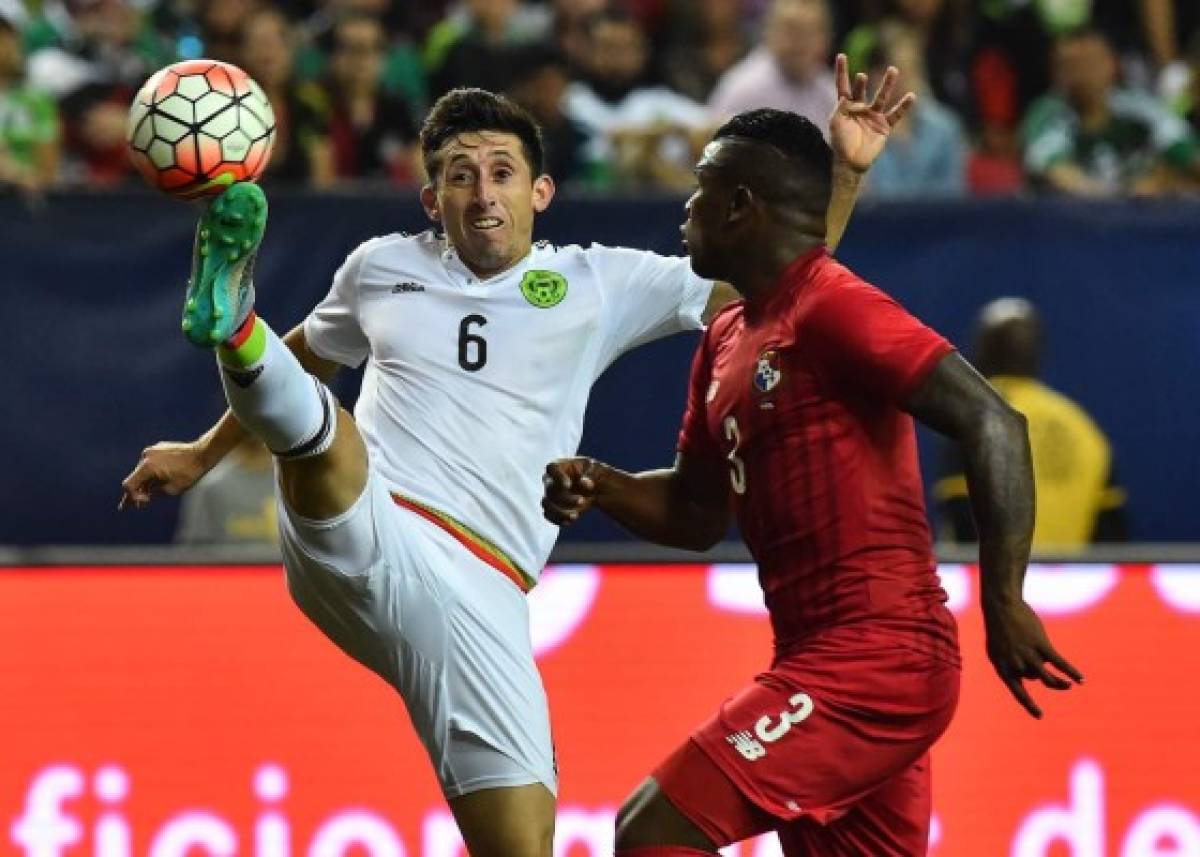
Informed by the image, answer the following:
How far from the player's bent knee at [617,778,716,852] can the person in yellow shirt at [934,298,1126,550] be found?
3.98 metres

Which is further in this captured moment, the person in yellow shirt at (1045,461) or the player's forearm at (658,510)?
the person in yellow shirt at (1045,461)

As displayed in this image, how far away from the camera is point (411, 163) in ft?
33.6

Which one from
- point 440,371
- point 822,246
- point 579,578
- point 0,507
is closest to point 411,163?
point 0,507

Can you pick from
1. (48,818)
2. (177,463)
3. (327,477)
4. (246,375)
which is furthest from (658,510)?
(48,818)

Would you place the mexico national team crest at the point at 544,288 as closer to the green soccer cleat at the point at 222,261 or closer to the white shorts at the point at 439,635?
the white shorts at the point at 439,635

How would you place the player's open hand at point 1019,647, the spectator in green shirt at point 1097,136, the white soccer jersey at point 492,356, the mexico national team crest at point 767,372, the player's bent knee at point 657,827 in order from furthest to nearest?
1. the spectator in green shirt at point 1097,136
2. the white soccer jersey at point 492,356
3. the mexico national team crest at point 767,372
4. the player's bent knee at point 657,827
5. the player's open hand at point 1019,647

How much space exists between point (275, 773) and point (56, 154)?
417cm

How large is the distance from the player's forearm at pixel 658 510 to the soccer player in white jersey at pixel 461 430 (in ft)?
1.54

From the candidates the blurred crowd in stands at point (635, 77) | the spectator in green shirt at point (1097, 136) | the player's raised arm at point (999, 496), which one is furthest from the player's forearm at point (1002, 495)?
the spectator in green shirt at point (1097, 136)

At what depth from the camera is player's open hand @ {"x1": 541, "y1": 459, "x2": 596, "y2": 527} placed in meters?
5.23

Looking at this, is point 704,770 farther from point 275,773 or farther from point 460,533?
point 275,773

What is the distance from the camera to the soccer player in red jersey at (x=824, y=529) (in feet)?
15.1

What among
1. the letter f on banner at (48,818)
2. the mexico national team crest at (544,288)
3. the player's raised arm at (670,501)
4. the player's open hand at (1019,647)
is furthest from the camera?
the letter f on banner at (48,818)

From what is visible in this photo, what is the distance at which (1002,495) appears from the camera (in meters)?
4.57
